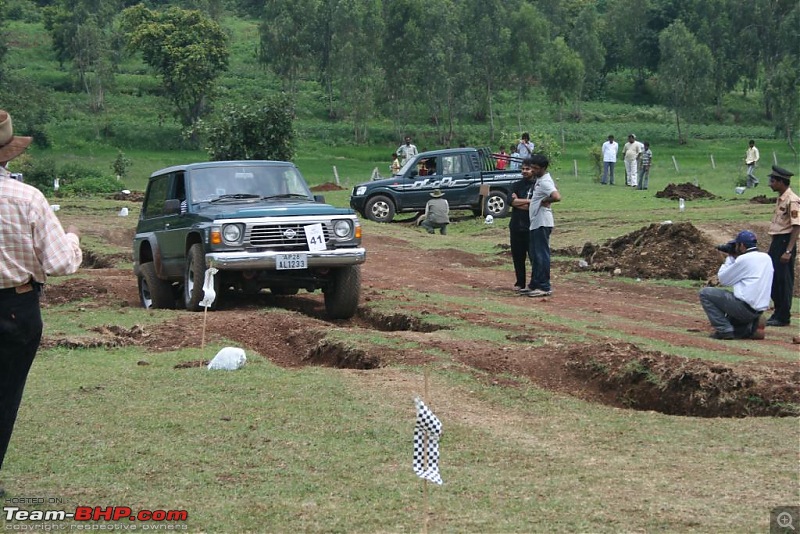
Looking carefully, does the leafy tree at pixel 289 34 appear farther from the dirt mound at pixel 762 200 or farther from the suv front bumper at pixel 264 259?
the suv front bumper at pixel 264 259

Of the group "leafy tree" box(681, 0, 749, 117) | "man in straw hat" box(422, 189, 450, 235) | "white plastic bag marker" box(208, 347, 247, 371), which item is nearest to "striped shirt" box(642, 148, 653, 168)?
"man in straw hat" box(422, 189, 450, 235)

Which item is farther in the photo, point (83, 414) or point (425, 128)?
point (425, 128)

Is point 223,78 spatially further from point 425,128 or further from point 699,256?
point 699,256

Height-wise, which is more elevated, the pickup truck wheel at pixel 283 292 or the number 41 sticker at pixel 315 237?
the number 41 sticker at pixel 315 237

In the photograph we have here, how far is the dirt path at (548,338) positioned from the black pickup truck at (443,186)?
12439 millimetres

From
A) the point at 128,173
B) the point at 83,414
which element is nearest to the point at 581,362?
the point at 83,414

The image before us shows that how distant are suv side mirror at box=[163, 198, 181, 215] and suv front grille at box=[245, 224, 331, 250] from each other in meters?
1.41

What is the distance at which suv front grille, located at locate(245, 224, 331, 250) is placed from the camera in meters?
12.6

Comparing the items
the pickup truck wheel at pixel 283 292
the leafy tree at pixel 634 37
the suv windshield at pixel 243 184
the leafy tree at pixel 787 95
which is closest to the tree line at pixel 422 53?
the leafy tree at pixel 787 95

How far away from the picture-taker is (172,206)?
1346 cm

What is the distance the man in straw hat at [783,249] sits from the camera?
13461 mm

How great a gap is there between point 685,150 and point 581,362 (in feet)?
190

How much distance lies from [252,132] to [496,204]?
23.9 ft

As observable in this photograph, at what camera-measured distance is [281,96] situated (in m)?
31.6
